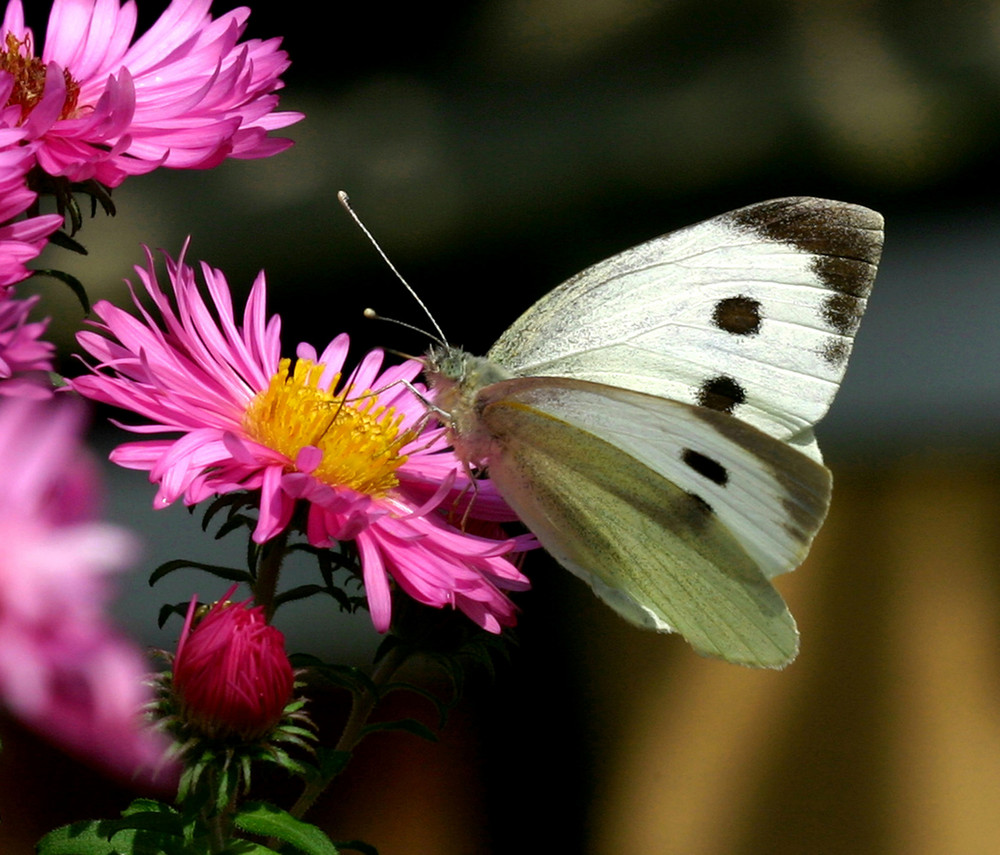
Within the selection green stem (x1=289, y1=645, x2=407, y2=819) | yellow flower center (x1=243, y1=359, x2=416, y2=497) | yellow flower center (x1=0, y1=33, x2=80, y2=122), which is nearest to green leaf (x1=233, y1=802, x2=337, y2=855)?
green stem (x1=289, y1=645, x2=407, y2=819)

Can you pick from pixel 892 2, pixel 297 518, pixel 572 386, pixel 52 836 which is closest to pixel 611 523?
pixel 572 386

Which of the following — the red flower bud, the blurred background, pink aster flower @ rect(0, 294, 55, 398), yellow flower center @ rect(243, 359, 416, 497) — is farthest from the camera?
the blurred background

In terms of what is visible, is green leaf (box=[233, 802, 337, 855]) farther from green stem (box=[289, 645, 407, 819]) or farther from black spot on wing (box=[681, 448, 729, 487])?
black spot on wing (box=[681, 448, 729, 487])

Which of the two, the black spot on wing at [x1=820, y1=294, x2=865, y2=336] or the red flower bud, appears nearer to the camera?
the red flower bud

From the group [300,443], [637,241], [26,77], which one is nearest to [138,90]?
[26,77]

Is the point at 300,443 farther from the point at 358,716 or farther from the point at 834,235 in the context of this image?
the point at 834,235

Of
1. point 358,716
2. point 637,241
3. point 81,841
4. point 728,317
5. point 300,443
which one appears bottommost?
point 81,841
